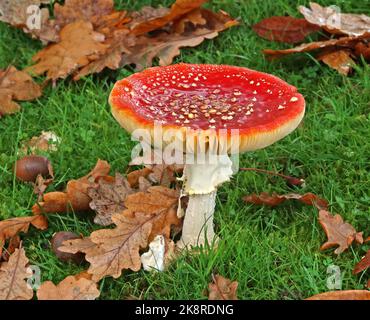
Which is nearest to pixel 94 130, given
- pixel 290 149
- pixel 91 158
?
pixel 91 158

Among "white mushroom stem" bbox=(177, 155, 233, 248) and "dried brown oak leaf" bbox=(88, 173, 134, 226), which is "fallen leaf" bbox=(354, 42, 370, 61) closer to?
"white mushroom stem" bbox=(177, 155, 233, 248)

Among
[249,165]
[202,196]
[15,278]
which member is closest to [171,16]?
[249,165]

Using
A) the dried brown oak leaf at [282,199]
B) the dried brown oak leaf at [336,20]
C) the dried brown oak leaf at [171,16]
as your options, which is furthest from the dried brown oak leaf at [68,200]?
the dried brown oak leaf at [336,20]

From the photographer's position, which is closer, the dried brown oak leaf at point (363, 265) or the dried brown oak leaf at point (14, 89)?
the dried brown oak leaf at point (363, 265)

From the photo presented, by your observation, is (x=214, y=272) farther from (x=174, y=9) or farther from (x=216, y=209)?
(x=174, y=9)

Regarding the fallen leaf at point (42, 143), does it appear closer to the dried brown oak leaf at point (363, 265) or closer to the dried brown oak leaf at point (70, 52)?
the dried brown oak leaf at point (70, 52)

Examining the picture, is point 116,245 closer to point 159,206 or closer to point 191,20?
point 159,206
